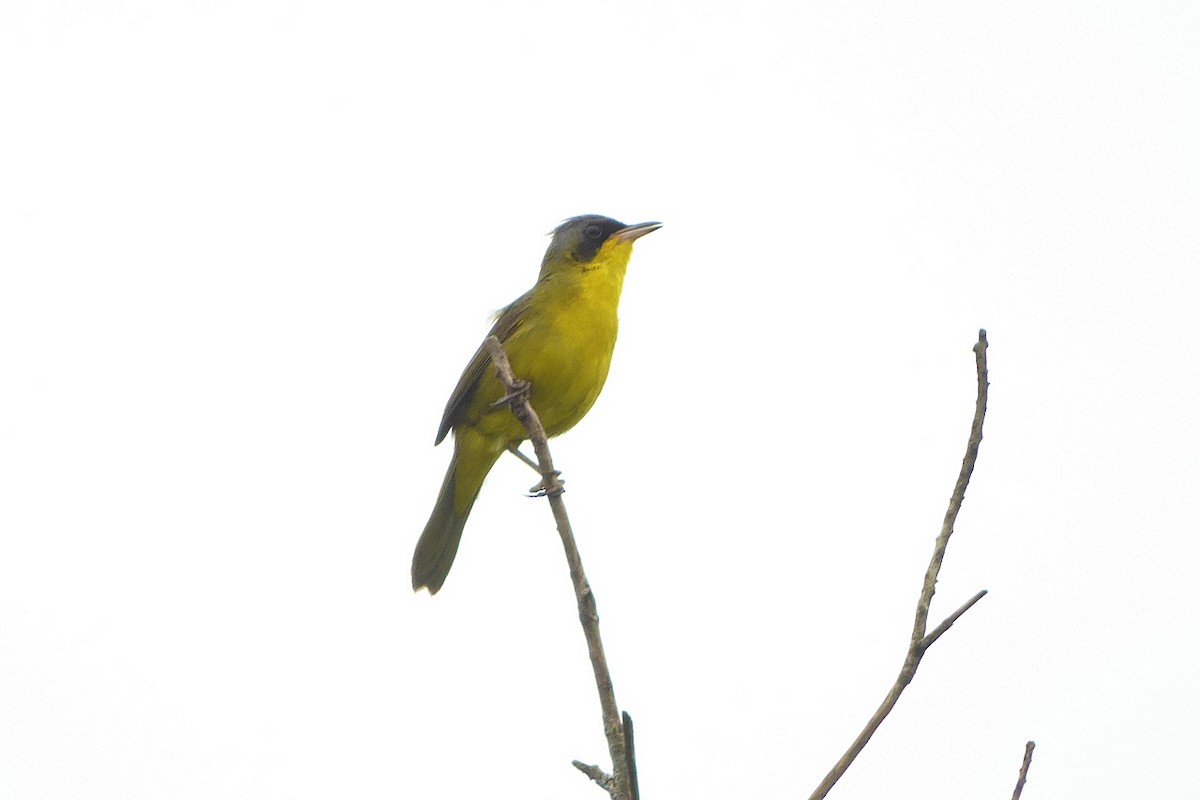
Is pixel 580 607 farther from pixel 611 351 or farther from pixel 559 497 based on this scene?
pixel 611 351

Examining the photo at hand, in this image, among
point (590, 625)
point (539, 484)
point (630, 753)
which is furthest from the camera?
point (539, 484)

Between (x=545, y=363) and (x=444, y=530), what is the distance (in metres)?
1.36

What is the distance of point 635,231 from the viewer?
788 cm

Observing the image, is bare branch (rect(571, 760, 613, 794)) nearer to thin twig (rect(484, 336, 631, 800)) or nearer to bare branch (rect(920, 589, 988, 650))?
thin twig (rect(484, 336, 631, 800))

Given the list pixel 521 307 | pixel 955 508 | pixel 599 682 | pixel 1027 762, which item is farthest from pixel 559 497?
pixel 521 307

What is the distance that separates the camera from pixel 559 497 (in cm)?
364

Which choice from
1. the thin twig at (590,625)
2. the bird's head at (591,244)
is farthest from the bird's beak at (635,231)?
the thin twig at (590,625)

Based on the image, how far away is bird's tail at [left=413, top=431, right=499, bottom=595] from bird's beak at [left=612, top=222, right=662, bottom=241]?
1.56 metres

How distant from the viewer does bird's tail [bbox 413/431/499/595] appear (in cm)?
766

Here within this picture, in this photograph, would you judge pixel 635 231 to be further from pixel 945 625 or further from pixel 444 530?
pixel 945 625

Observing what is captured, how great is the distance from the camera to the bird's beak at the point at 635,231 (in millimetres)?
7855

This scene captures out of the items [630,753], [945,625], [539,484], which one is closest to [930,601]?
[945,625]

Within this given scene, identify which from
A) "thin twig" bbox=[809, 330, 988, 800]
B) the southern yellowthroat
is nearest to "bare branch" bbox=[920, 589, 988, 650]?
"thin twig" bbox=[809, 330, 988, 800]

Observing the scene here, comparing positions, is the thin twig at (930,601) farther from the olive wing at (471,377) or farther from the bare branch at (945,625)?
the olive wing at (471,377)
